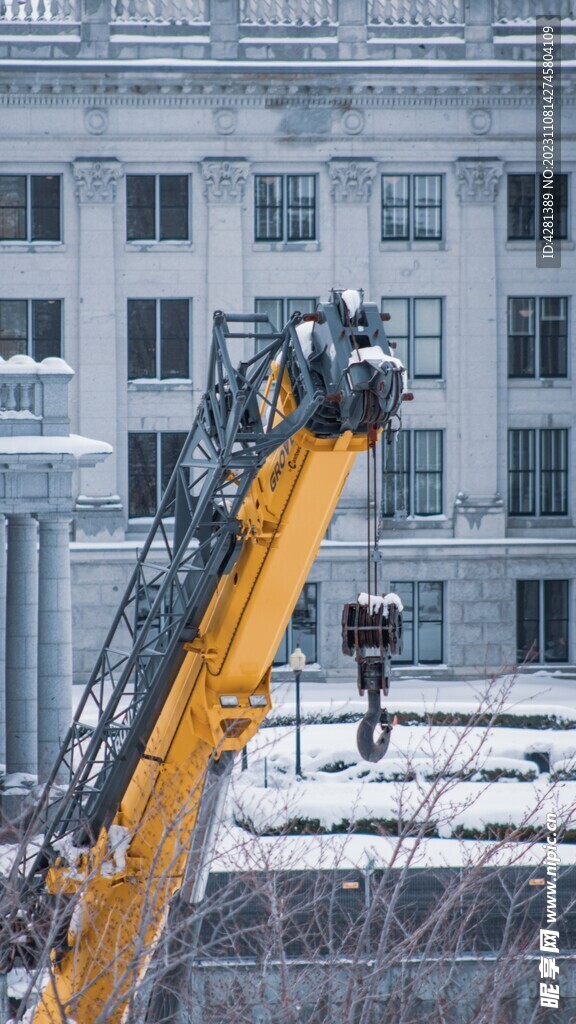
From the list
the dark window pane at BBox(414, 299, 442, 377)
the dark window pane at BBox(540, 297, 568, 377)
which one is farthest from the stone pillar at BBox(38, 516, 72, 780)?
the dark window pane at BBox(540, 297, 568, 377)

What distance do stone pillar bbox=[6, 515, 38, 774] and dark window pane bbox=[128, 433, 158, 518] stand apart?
1649cm

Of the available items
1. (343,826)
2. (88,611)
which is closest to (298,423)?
(343,826)

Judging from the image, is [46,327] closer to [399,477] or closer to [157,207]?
[157,207]

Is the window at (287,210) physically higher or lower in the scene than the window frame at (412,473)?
higher

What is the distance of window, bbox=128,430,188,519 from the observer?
147ft

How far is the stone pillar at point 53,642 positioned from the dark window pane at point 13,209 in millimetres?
19336

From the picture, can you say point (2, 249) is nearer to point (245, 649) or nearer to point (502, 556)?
point (502, 556)

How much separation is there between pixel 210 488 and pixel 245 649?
1598 millimetres

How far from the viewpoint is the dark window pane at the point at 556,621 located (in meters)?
46.4

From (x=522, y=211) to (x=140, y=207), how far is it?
12.0 metres

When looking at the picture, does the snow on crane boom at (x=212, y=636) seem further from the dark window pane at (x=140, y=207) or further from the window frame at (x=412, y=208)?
the window frame at (x=412, y=208)

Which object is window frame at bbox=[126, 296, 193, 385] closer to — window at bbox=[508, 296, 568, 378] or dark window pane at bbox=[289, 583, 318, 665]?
dark window pane at bbox=[289, 583, 318, 665]

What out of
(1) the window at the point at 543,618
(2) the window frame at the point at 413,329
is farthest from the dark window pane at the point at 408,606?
(2) the window frame at the point at 413,329

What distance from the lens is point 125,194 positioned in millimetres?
44188
